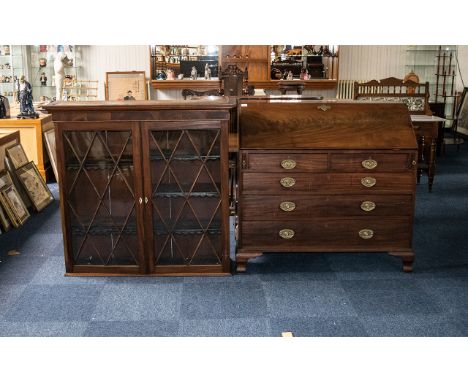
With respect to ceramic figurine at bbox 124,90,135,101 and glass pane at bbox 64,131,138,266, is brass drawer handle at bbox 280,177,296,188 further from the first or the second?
ceramic figurine at bbox 124,90,135,101

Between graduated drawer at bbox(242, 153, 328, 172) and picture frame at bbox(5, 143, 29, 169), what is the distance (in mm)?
2735

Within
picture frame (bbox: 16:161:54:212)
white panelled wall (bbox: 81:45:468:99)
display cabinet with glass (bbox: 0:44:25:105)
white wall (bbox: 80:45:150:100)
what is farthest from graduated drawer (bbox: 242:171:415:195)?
display cabinet with glass (bbox: 0:44:25:105)

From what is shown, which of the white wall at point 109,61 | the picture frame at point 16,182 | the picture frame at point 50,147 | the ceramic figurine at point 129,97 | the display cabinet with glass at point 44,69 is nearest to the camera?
the picture frame at point 16,182

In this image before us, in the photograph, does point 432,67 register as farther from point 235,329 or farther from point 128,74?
point 235,329

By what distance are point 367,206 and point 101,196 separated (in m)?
1.80

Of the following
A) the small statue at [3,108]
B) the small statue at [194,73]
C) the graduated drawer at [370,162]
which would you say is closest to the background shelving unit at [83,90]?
the small statue at [194,73]

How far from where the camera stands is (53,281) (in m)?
3.61

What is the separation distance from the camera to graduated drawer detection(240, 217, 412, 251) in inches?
146

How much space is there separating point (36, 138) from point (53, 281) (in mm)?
3000

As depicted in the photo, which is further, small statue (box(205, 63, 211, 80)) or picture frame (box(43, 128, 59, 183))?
small statue (box(205, 63, 211, 80))

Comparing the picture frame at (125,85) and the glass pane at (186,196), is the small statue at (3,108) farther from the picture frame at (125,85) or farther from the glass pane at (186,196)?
the glass pane at (186,196)

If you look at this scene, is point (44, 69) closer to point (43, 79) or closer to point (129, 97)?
point (43, 79)

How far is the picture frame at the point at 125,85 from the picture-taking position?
9.49m

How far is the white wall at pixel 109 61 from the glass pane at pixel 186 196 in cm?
700
